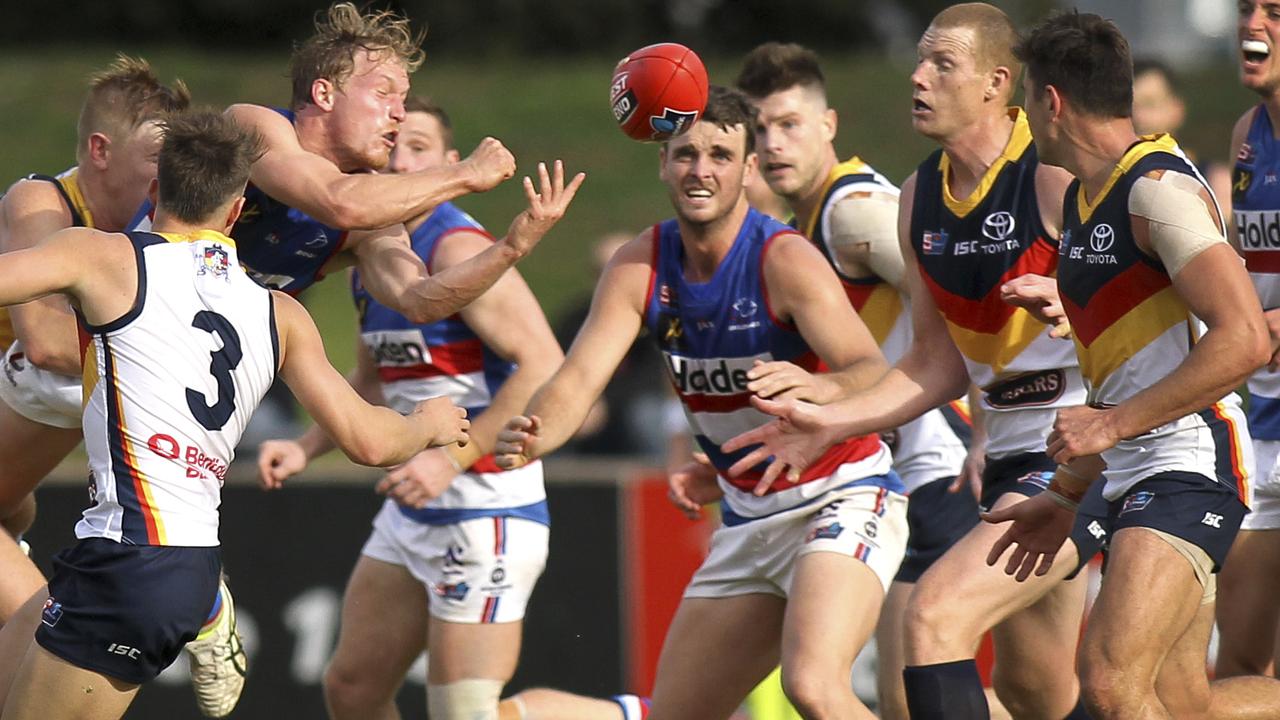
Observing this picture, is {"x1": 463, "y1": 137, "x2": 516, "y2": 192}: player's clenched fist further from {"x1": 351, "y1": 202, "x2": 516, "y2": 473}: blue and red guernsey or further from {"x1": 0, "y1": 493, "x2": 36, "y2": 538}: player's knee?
{"x1": 0, "y1": 493, "x2": 36, "y2": 538}: player's knee

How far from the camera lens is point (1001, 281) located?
21.6ft

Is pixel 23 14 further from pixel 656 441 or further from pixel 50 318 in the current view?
pixel 50 318

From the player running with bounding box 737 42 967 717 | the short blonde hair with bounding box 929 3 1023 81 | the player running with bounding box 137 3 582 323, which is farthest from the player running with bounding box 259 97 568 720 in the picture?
the short blonde hair with bounding box 929 3 1023 81

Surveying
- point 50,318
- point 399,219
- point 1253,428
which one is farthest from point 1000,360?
point 50,318

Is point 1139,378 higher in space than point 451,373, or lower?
higher

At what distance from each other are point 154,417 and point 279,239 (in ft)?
5.33

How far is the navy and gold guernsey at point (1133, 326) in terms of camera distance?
5.63 meters

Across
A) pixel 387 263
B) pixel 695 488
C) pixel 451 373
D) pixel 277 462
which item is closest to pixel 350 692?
pixel 277 462

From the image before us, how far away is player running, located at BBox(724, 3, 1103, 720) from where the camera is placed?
6.37m

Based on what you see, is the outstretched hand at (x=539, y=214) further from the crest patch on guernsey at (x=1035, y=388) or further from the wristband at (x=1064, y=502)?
the wristband at (x=1064, y=502)

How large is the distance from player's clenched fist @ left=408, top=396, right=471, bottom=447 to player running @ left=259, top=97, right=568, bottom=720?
3.78ft

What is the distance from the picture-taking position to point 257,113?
21.9 feet

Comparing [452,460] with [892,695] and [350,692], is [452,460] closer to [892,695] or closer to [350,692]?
[350,692]

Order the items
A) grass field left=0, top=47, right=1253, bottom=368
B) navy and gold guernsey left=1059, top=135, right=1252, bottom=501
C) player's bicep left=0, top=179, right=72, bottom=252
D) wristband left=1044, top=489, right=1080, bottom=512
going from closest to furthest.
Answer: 1. navy and gold guernsey left=1059, top=135, right=1252, bottom=501
2. wristband left=1044, top=489, right=1080, bottom=512
3. player's bicep left=0, top=179, right=72, bottom=252
4. grass field left=0, top=47, right=1253, bottom=368
